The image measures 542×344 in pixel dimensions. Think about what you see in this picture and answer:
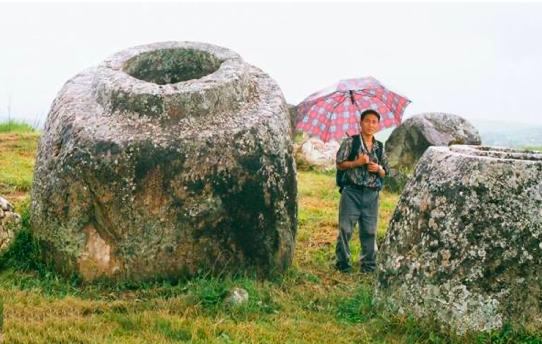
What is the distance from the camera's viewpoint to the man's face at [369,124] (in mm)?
7691

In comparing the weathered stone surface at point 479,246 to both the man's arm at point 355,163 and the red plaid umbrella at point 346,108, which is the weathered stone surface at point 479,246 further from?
the red plaid umbrella at point 346,108

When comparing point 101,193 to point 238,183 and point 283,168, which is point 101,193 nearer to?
point 238,183

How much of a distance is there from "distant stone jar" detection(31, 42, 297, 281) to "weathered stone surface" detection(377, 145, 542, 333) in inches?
70.6

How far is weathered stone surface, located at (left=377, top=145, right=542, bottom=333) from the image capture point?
5211 mm

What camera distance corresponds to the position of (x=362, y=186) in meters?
7.82

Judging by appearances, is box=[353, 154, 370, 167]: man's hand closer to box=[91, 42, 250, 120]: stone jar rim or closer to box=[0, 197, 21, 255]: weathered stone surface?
box=[91, 42, 250, 120]: stone jar rim

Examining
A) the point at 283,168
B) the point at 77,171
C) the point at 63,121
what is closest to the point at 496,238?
the point at 283,168

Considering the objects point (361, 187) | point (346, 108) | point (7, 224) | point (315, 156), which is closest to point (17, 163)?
Result: point (7, 224)

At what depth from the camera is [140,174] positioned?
259 inches

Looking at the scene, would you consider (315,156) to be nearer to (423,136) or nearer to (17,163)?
(423,136)

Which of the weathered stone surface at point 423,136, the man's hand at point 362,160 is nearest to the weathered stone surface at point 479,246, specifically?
the man's hand at point 362,160

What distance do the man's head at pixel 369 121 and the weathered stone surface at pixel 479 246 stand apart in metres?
2.20

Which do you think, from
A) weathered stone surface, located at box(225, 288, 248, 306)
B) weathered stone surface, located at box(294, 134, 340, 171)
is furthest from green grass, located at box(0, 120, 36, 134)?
weathered stone surface, located at box(225, 288, 248, 306)

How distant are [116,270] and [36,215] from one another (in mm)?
1048
